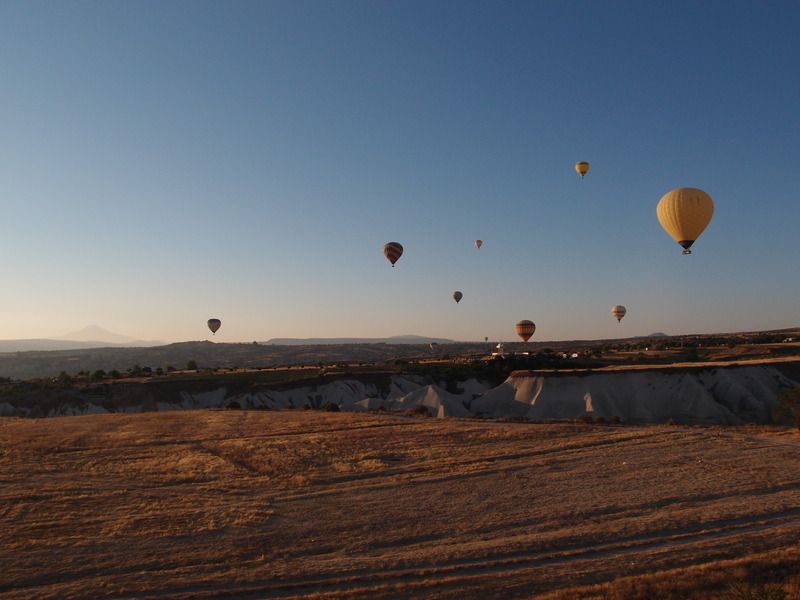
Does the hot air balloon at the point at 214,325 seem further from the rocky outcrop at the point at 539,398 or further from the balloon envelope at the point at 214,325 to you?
the rocky outcrop at the point at 539,398

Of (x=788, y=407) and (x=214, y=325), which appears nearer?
(x=788, y=407)

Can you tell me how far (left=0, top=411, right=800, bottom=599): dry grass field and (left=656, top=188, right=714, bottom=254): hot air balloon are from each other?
13.7 meters

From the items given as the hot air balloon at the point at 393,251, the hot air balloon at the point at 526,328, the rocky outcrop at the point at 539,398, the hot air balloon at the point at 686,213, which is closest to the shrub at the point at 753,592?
the hot air balloon at the point at 686,213

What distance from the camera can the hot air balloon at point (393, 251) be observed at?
57031mm

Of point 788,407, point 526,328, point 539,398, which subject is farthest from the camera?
point 526,328

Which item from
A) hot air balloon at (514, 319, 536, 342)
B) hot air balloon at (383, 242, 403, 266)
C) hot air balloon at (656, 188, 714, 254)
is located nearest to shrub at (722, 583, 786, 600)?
hot air balloon at (656, 188, 714, 254)

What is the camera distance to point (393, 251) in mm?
57031

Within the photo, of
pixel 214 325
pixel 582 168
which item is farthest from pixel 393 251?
pixel 214 325

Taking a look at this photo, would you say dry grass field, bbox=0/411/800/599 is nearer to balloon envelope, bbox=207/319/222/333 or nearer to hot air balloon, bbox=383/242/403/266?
hot air balloon, bbox=383/242/403/266

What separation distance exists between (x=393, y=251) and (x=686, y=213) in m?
28.8

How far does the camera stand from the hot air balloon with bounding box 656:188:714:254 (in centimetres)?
3431

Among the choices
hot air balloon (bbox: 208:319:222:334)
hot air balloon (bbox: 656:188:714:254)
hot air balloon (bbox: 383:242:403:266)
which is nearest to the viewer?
hot air balloon (bbox: 656:188:714:254)

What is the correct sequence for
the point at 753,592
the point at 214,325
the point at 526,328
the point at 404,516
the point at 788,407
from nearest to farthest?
the point at 753,592 < the point at 404,516 < the point at 788,407 < the point at 526,328 < the point at 214,325

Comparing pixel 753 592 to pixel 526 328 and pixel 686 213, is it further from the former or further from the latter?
pixel 526 328
